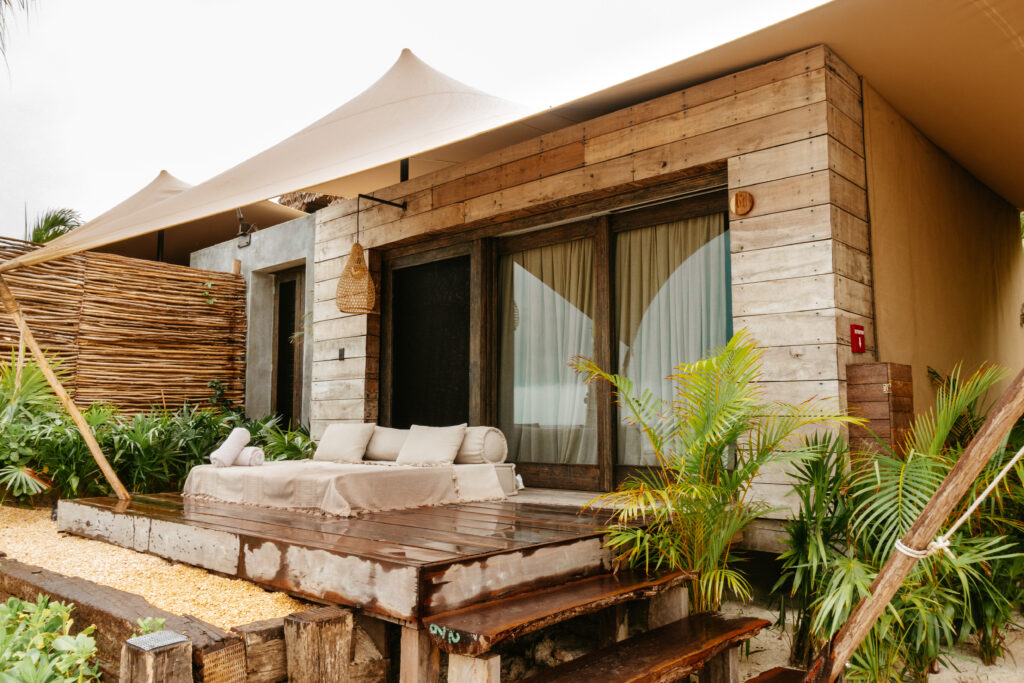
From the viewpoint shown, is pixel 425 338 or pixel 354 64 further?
pixel 425 338

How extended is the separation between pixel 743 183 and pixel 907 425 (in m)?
1.64

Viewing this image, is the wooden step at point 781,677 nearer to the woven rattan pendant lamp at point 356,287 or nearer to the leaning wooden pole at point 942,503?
the leaning wooden pole at point 942,503

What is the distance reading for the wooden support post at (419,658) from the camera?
2.37m

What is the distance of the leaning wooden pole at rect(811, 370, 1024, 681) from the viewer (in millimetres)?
1646

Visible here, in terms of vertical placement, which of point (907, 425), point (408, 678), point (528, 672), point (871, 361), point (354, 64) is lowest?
point (528, 672)

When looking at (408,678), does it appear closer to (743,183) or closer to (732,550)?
(732,550)

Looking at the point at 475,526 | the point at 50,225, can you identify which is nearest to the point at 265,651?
the point at 475,526

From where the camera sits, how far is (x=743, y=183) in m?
4.21

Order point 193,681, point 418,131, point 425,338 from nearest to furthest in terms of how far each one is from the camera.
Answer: point 193,681
point 418,131
point 425,338

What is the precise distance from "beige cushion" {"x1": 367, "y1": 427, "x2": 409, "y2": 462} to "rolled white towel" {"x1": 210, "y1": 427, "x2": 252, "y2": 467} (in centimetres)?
89

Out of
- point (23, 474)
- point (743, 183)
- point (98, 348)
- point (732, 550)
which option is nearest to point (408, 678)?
point (732, 550)

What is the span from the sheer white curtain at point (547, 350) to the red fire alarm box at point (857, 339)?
1.85 meters

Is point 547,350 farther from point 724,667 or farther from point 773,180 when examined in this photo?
point 724,667

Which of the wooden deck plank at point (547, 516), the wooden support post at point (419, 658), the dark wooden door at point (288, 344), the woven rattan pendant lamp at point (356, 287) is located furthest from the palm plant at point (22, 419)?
the wooden support post at point (419, 658)
